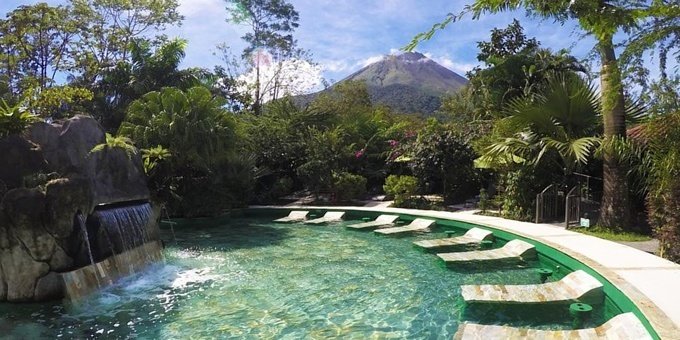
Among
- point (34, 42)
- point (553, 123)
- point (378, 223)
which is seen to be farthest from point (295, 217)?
point (34, 42)

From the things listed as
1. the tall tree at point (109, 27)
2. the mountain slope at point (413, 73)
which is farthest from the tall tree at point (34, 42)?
the mountain slope at point (413, 73)

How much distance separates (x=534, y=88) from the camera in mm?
17812

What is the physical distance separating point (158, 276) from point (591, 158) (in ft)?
35.9

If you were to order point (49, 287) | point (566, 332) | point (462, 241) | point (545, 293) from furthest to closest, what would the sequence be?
point (462, 241) → point (49, 287) → point (545, 293) → point (566, 332)

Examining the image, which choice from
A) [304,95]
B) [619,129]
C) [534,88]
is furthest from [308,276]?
[304,95]

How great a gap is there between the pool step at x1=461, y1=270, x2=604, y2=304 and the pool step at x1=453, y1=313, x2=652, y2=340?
1.11 metres

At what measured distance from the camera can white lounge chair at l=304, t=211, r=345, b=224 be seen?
48.2 ft

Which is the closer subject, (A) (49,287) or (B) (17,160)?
(A) (49,287)

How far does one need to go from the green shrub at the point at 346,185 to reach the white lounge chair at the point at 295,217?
2259 millimetres

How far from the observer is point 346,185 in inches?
701

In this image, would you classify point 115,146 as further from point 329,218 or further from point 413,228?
point 413,228

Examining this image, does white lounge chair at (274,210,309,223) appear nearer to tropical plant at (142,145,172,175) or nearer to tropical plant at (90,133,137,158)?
tropical plant at (142,145,172,175)

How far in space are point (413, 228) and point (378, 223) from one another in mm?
1419

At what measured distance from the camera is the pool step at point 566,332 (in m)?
4.78
